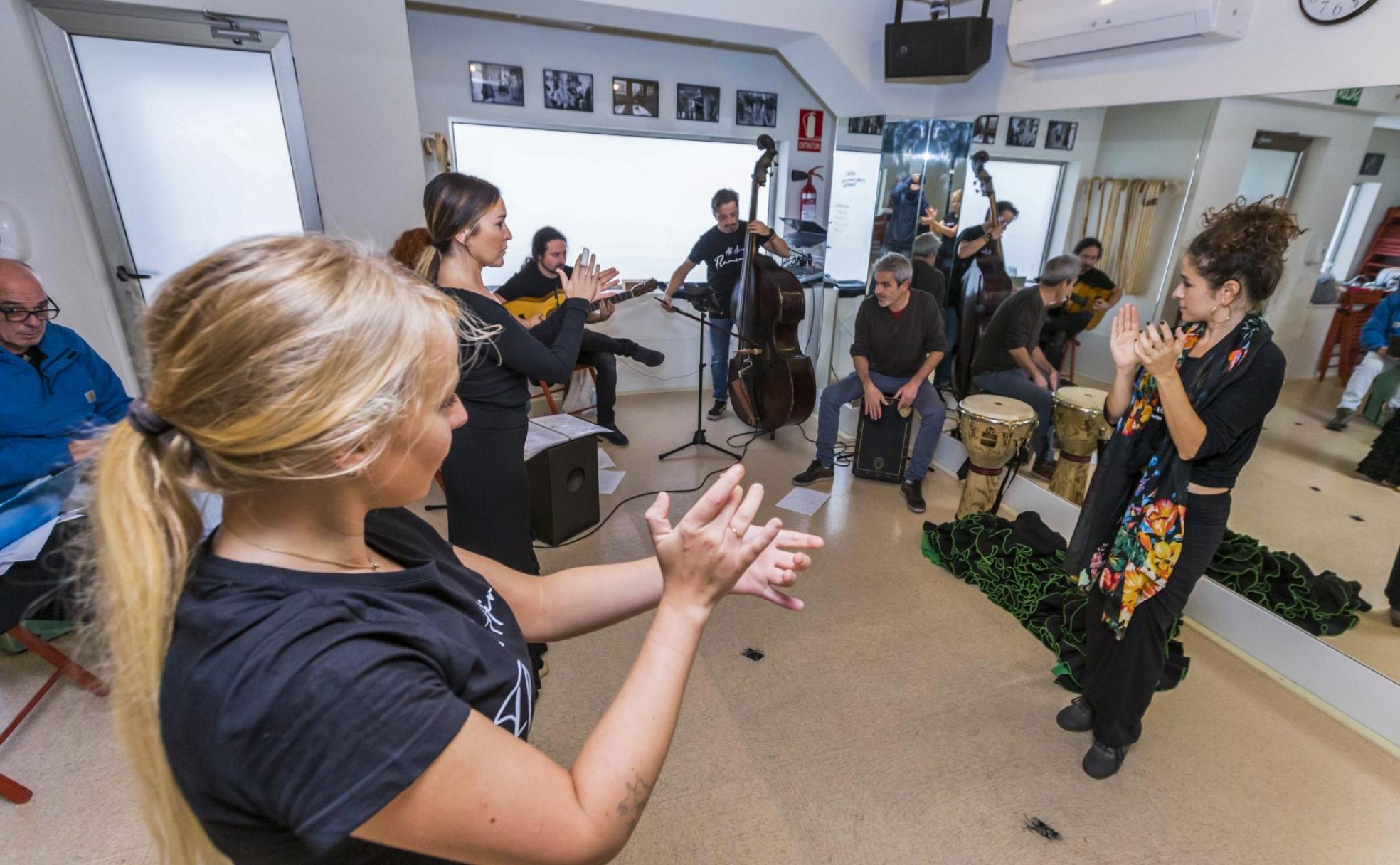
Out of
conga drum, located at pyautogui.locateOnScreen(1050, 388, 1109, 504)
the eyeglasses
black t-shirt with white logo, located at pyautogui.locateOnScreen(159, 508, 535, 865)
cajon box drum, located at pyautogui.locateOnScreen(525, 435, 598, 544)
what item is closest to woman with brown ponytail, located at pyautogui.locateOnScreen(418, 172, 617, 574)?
cajon box drum, located at pyautogui.locateOnScreen(525, 435, 598, 544)

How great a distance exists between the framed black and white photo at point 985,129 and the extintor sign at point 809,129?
1.69 m

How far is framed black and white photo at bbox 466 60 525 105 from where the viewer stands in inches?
166

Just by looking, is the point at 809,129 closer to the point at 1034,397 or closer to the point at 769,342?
the point at 769,342

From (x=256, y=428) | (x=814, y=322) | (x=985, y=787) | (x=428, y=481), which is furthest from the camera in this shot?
(x=814, y=322)

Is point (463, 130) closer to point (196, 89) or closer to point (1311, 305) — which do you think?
point (196, 89)

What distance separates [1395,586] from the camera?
7.52 ft

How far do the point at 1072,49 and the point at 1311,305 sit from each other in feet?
4.94

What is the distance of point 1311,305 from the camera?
7.95 feet

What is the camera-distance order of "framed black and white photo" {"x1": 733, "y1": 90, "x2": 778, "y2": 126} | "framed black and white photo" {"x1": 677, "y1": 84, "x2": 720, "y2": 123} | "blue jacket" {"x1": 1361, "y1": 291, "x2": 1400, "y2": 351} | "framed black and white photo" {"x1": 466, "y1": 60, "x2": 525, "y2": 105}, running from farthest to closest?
"framed black and white photo" {"x1": 733, "y1": 90, "x2": 778, "y2": 126} → "framed black and white photo" {"x1": 677, "y1": 84, "x2": 720, "y2": 123} → "framed black and white photo" {"x1": 466, "y1": 60, "x2": 525, "y2": 105} → "blue jacket" {"x1": 1361, "y1": 291, "x2": 1400, "y2": 351}

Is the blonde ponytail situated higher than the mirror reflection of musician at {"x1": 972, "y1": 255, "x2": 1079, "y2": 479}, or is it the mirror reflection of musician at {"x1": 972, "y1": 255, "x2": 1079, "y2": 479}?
the blonde ponytail

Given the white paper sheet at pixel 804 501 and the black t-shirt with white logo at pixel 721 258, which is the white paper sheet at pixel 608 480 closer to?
the white paper sheet at pixel 804 501

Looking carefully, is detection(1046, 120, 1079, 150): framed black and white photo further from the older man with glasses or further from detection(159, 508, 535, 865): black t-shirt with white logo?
the older man with glasses

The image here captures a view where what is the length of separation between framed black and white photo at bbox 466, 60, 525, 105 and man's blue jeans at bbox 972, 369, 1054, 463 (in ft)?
11.7

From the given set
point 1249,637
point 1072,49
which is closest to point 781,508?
point 1249,637
